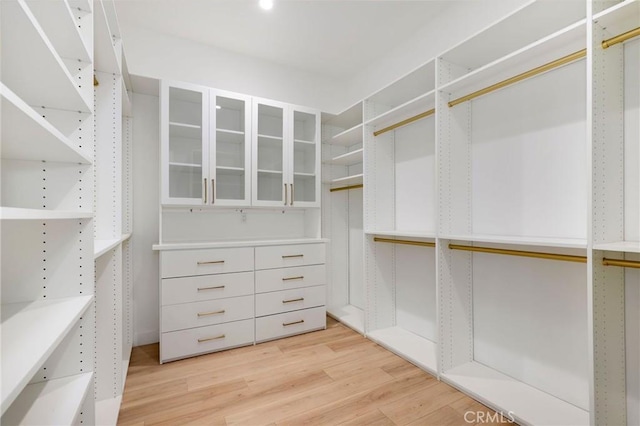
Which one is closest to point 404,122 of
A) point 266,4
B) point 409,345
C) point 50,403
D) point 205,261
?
point 266,4

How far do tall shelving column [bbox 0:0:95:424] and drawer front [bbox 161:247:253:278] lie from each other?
1.16 metres

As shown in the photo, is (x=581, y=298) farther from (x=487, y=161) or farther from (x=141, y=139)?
(x=141, y=139)

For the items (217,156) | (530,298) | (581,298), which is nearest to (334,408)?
(530,298)

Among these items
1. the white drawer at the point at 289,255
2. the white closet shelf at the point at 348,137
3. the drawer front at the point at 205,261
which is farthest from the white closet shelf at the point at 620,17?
the drawer front at the point at 205,261

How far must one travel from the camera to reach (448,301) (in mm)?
1999

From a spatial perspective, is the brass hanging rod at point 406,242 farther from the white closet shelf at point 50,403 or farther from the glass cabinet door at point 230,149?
the white closet shelf at point 50,403

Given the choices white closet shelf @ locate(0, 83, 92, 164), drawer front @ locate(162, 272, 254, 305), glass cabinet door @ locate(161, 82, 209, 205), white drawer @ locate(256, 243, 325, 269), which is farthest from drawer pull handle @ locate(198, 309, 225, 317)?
white closet shelf @ locate(0, 83, 92, 164)

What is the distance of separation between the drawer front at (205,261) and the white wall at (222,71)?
1.52 meters

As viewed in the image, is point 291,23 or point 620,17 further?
point 291,23

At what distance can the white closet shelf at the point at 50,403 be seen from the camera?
2.65 ft

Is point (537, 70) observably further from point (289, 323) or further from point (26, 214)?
point (289, 323)

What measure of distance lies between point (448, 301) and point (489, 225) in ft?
1.91

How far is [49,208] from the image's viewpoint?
3.36 ft

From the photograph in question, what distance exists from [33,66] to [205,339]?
2025 mm
